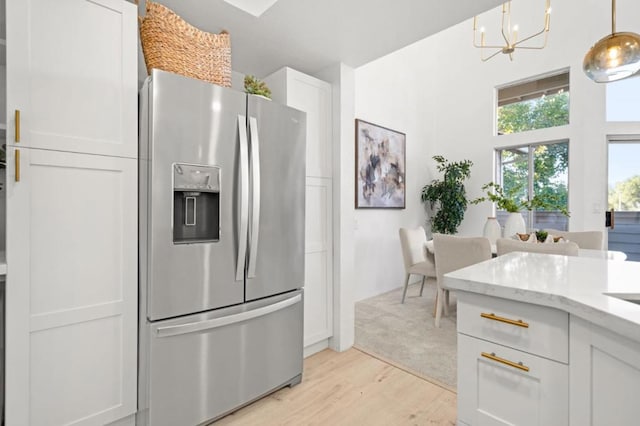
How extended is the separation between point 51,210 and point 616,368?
212cm

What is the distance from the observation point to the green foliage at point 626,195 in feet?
12.9

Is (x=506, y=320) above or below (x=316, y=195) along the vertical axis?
below

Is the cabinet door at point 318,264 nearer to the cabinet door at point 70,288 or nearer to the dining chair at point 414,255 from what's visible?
the cabinet door at point 70,288

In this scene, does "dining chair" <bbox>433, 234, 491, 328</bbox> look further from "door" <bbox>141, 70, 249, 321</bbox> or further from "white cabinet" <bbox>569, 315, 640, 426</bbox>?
"door" <bbox>141, 70, 249, 321</bbox>

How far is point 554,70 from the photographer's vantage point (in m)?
4.29

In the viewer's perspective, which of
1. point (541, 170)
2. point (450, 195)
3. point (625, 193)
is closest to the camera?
point (625, 193)

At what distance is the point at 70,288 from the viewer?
4.65ft

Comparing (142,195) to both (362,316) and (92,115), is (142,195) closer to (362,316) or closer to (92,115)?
(92,115)

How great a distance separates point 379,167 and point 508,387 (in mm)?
3355

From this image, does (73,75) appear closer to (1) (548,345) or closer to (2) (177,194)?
(2) (177,194)

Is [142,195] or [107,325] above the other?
[142,195]

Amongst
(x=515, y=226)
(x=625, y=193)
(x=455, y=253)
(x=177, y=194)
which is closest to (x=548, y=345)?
(x=177, y=194)

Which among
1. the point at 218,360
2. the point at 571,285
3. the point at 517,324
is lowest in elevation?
the point at 218,360

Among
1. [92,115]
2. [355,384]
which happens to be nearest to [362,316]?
[355,384]
